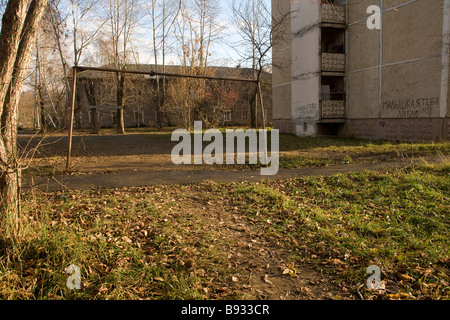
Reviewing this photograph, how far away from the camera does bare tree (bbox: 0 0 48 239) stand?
362 centimetres

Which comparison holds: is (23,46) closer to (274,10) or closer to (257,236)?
(257,236)

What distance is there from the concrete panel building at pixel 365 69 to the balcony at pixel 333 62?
0.06m

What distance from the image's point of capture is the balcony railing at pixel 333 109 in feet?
64.1

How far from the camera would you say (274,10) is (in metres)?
25.0

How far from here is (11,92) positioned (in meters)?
3.85

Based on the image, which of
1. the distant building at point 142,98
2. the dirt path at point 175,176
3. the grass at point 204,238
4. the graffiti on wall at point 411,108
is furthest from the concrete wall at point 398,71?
the distant building at point 142,98

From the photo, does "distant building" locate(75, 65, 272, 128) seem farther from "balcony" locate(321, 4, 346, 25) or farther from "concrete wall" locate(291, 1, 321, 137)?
"balcony" locate(321, 4, 346, 25)

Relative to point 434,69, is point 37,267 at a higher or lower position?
lower

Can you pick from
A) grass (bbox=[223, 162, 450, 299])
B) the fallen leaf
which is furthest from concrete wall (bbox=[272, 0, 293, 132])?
the fallen leaf

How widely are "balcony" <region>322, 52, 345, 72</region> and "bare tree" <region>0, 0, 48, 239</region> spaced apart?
18267 mm

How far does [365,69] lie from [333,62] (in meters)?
2.09

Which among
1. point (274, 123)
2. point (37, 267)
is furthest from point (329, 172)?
point (274, 123)

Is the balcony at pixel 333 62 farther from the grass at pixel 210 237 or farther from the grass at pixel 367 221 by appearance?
the grass at pixel 210 237
